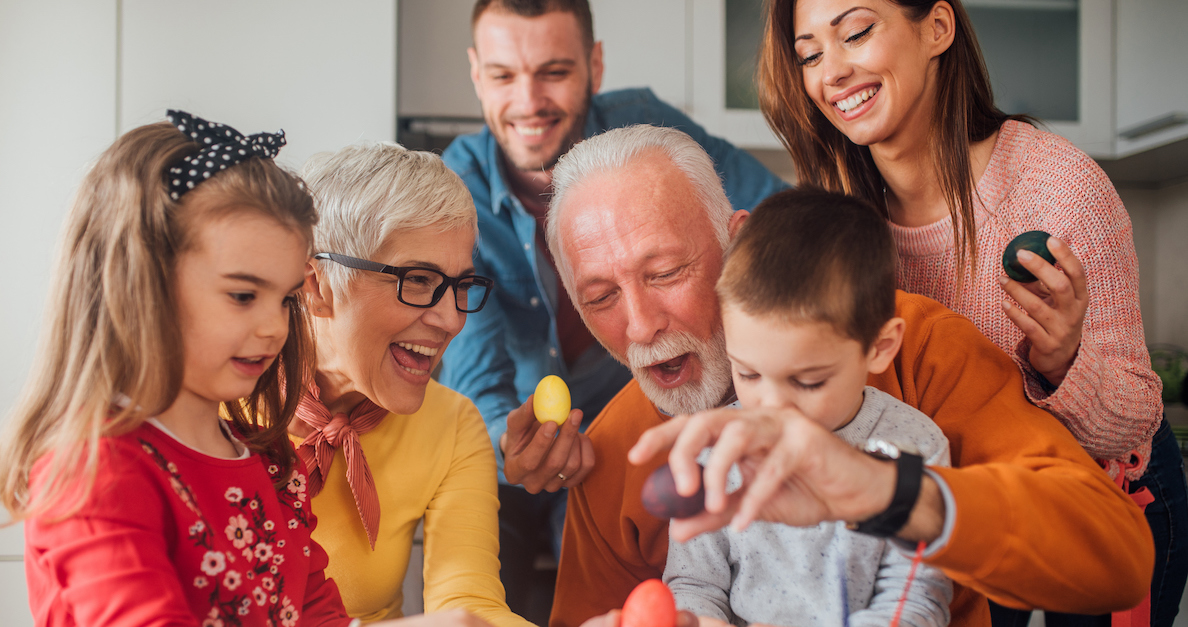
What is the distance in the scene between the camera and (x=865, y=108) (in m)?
1.15

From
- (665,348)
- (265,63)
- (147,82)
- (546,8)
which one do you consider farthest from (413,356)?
(147,82)

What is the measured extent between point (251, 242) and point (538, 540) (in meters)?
0.99

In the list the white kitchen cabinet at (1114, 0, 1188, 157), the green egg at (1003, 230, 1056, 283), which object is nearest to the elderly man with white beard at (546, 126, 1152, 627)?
the green egg at (1003, 230, 1056, 283)

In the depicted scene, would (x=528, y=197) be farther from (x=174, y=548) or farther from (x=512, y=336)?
(x=174, y=548)

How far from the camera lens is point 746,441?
0.62 meters

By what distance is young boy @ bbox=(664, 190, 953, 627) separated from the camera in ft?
2.56

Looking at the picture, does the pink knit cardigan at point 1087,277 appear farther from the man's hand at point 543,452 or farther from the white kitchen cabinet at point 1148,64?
the white kitchen cabinet at point 1148,64

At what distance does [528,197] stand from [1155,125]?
2.06 metres

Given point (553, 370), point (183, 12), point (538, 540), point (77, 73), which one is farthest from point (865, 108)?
point (77, 73)

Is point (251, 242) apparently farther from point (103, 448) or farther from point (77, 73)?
point (77, 73)

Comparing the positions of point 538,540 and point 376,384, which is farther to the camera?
point 538,540

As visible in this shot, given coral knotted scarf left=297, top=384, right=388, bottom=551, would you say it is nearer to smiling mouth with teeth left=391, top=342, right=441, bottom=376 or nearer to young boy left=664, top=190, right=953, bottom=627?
smiling mouth with teeth left=391, top=342, right=441, bottom=376

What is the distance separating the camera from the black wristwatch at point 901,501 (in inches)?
25.9

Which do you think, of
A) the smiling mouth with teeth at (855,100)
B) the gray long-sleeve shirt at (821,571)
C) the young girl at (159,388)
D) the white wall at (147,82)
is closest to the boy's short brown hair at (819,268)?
the gray long-sleeve shirt at (821,571)
